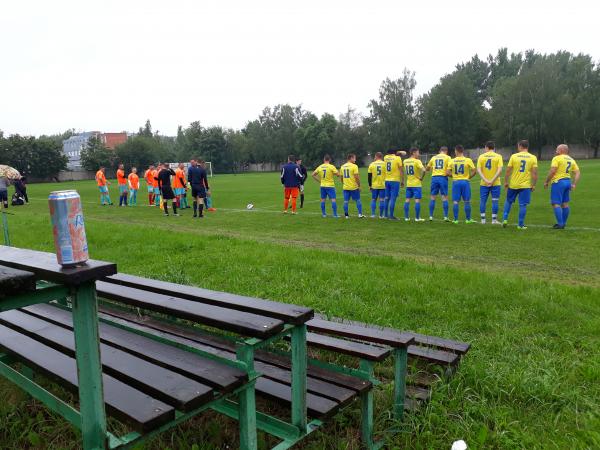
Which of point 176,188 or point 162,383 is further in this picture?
point 176,188

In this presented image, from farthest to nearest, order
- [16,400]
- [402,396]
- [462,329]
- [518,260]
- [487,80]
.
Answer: [487,80] → [518,260] → [462,329] → [16,400] → [402,396]

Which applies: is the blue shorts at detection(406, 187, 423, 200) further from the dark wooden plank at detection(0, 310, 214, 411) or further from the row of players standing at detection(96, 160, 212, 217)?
the dark wooden plank at detection(0, 310, 214, 411)

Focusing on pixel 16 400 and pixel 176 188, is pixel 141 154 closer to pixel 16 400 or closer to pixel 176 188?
pixel 176 188

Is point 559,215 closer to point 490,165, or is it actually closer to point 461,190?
point 490,165

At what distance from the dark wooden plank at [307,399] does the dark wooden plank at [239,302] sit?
47 cm

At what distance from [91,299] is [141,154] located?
81.3 metres

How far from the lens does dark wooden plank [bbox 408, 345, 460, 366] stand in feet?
9.97

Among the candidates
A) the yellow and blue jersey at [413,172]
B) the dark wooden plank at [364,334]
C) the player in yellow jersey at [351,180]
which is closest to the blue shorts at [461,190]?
the yellow and blue jersey at [413,172]

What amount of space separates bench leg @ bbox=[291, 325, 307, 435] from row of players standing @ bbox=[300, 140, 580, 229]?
380 inches

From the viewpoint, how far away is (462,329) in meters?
4.02

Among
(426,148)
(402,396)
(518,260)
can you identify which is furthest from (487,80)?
(402,396)

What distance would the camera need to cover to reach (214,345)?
274cm

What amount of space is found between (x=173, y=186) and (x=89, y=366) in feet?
53.9

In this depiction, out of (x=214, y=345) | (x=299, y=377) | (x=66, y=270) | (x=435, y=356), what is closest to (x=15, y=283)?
(x=66, y=270)
